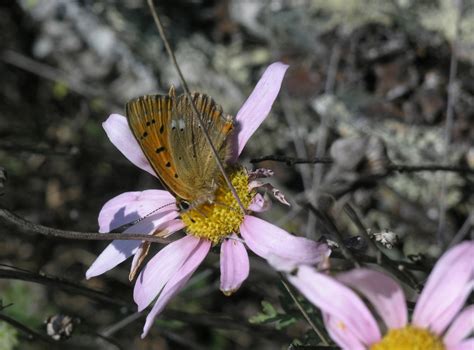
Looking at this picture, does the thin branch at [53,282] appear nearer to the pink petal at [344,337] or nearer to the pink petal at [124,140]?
the pink petal at [124,140]

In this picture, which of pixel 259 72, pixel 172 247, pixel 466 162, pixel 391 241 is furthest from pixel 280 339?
pixel 259 72

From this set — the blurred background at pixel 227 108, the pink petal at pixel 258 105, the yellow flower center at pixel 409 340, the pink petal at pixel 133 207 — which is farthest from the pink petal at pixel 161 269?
the blurred background at pixel 227 108

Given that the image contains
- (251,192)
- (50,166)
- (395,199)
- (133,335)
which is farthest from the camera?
(50,166)

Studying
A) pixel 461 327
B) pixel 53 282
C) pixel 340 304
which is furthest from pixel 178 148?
pixel 461 327

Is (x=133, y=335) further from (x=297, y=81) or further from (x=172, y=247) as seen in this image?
(x=172, y=247)

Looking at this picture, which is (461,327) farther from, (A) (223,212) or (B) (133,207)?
(B) (133,207)
